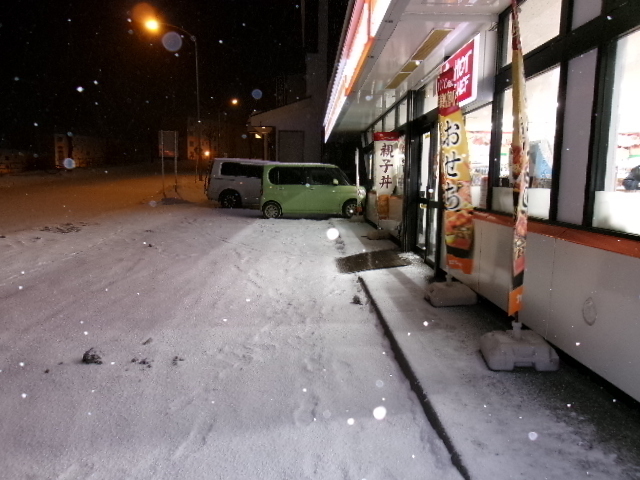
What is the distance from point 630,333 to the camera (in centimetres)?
274

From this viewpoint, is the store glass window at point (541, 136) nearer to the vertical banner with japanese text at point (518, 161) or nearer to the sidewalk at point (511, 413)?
the vertical banner with japanese text at point (518, 161)

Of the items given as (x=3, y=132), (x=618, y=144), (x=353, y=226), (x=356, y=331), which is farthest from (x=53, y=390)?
(x=3, y=132)

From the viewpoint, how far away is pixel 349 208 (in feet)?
48.7

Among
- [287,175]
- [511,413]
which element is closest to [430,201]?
[511,413]

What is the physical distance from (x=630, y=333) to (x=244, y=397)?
2.69 m

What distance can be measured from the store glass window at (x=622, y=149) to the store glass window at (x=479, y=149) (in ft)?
6.77

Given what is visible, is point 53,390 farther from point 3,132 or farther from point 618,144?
point 3,132

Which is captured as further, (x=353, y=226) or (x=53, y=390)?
(x=353, y=226)

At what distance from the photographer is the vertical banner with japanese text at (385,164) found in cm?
956

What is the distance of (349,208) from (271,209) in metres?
2.69

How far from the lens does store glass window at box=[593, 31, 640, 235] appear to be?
3.28 meters

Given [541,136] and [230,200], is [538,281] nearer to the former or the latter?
[541,136]

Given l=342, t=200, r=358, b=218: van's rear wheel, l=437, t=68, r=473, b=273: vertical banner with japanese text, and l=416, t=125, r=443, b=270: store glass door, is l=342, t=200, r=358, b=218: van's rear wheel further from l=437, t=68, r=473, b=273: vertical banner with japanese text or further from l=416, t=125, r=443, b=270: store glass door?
l=437, t=68, r=473, b=273: vertical banner with japanese text

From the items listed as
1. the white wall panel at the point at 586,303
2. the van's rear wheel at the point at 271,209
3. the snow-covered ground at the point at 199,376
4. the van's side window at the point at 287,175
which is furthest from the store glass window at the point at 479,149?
the van's rear wheel at the point at 271,209
